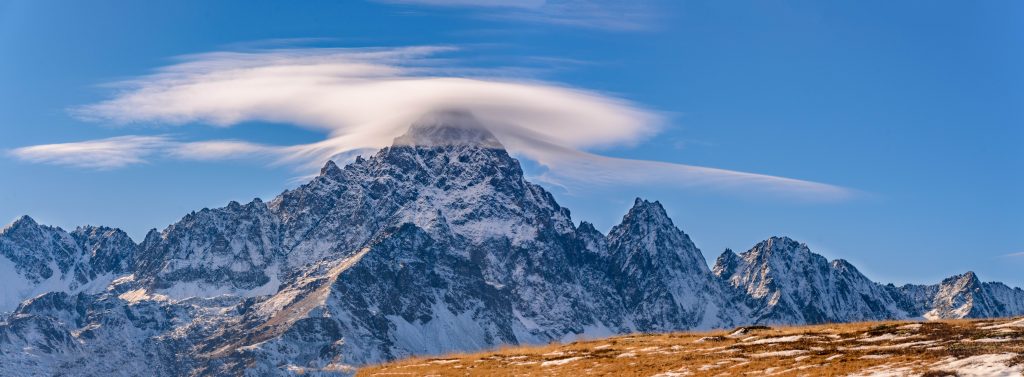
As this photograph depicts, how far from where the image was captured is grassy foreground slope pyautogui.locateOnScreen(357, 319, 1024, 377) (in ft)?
143

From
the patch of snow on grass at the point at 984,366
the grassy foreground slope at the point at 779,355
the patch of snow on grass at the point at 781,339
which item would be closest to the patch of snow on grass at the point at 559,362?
the grassy foreground slope at the point at 779,355

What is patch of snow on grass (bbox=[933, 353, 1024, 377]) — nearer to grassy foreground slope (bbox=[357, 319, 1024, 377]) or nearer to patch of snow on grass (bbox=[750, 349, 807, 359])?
grassy foreground slope (bbox=[357, 319, 1024, 377])

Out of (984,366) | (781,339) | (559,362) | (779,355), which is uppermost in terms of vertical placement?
(781,339)

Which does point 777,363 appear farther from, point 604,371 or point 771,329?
point 771,329

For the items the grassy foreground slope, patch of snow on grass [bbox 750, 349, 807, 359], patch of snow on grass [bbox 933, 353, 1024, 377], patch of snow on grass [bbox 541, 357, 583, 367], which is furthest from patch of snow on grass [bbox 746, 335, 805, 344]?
patch of snow on grass [bbox 933, 353, 1024, 377]

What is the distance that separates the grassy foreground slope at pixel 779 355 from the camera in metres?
43.7

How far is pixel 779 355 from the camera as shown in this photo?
50.8 metres

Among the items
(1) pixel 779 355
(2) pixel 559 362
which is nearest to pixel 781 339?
(1) pixel 779 355

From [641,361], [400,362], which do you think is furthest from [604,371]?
[400,362]

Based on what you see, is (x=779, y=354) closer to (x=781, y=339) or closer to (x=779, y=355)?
(x=779, y=355)

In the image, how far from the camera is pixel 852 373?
44.1 m

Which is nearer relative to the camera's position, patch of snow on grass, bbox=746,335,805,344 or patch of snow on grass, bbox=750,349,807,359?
patch of snow on grass, bbox=750,349,807,359

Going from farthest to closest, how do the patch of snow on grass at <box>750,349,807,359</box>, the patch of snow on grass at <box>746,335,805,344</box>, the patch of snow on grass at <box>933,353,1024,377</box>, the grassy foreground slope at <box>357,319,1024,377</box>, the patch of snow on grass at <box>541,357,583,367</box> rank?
the patch of snow on grass at <box>541,357,583,367</box>, the patch of snow on grass at <box>746,335,805,344</box>, the patch of snow on grass at <box>750,349,807,359</box>, the grassy foreground slope at <box>357,319,1024,377</box>, the patch of snow on grass at <box>933,353,1024,377</box>

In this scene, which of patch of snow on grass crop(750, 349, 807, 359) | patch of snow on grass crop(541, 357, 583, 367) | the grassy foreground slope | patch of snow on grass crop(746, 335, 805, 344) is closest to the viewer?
the grassy foreground slope
